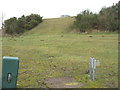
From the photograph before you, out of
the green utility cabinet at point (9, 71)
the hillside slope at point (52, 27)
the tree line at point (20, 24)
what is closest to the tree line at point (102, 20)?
the hillside slope at point (52, 27)

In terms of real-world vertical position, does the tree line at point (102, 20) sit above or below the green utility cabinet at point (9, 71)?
above

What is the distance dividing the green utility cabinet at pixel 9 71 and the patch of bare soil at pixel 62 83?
108cm

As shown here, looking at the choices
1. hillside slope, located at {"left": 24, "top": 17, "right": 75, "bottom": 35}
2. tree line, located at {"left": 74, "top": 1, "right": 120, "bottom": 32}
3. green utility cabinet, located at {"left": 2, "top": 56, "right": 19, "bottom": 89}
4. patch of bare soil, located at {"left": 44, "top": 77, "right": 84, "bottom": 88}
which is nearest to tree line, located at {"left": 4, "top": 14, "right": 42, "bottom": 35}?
hillside slope, located at {"left": 24, "top": 17, "right": 75, "bottom": 35}

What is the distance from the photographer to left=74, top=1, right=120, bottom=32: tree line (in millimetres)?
35375

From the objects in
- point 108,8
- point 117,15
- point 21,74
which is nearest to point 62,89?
point 21,74

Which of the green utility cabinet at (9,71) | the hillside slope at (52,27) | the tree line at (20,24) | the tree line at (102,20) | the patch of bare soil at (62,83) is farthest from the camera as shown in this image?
the tree line at (20,24)

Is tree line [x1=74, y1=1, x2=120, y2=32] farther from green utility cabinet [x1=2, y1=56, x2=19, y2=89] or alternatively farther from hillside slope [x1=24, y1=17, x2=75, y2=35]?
green utility cabinet [x1=2, y1=56, x2=19, y2=89]

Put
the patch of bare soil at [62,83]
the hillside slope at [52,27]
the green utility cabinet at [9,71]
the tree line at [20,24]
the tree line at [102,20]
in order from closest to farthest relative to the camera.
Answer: the green utility cabinet at [9,71], the patch of bare soil at [62,83], the tree line at [102,20], the hillside slope at [52,27], the tree line at [20,24]

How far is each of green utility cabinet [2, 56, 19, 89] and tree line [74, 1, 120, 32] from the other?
104 feet

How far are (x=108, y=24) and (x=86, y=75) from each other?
31110mm

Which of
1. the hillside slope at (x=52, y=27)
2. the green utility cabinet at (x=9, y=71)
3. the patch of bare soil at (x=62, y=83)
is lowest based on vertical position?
the patch of bare soil at (x=62, y=83)

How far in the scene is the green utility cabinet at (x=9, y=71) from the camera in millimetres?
5000

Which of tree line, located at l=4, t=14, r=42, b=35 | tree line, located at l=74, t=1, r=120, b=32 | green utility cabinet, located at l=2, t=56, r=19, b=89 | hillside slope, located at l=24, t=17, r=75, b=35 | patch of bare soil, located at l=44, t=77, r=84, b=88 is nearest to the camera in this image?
green utility cabinet, located at l=2, t=56, r=19, b=89

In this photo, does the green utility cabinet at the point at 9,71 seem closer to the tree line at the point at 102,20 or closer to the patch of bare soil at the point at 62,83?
the patch of bare soil at the point at 62,83
